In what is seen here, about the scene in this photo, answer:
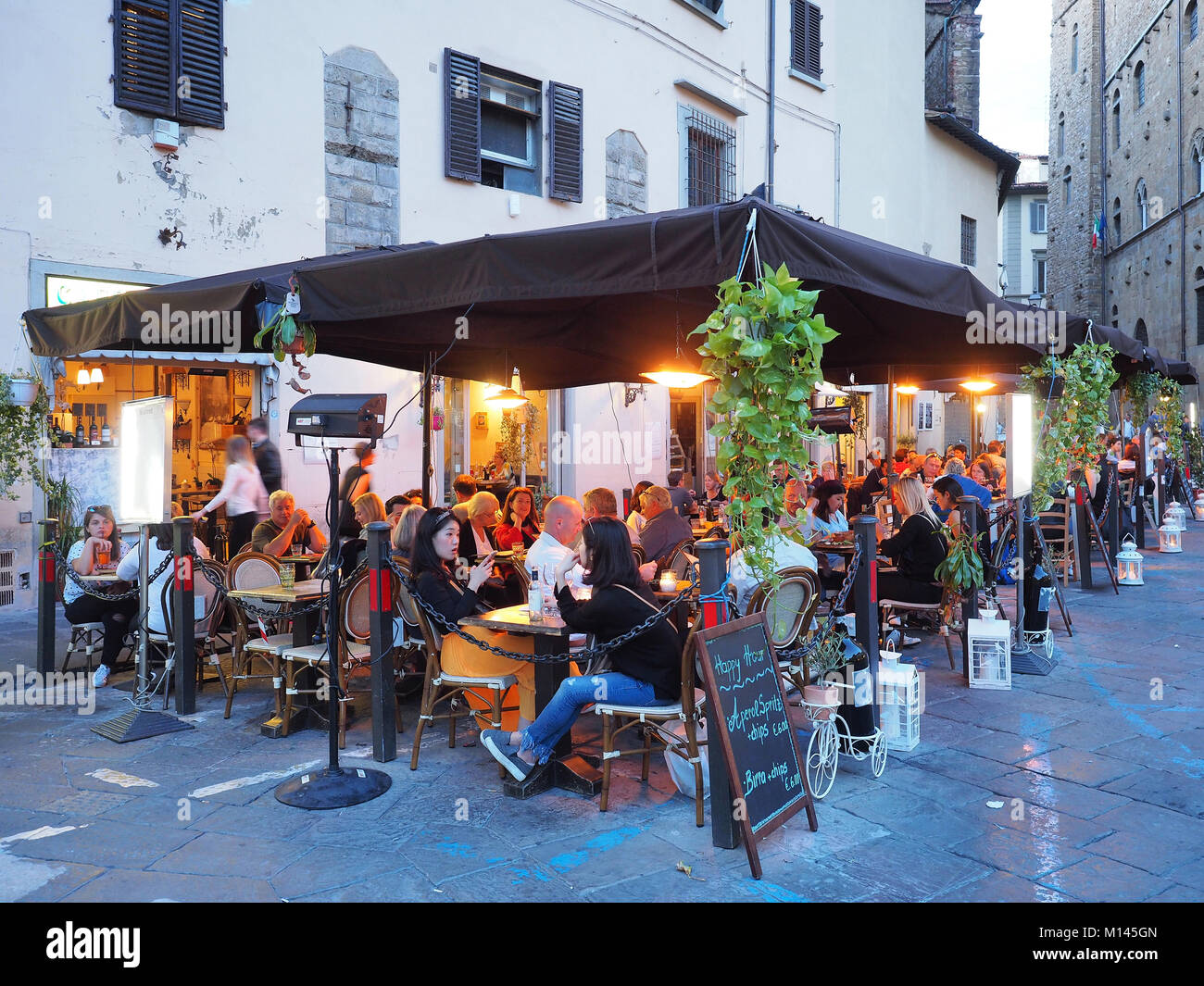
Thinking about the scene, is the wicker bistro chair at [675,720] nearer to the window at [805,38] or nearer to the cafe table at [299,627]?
the cafe table at [299,627]

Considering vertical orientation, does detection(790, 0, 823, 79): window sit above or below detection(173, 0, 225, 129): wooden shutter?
above

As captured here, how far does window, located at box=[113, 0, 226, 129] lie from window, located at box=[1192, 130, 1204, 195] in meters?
23.6

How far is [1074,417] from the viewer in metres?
8.05

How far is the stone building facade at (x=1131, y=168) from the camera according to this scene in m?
24.2

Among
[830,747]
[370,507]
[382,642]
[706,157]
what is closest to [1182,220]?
[706,157]

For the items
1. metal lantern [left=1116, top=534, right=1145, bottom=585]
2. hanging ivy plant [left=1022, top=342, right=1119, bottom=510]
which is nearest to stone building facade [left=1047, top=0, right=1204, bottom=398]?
metal lantern [left=1116, top=534, right=1145, bottom=585]

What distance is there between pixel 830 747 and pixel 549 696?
1.38 metres

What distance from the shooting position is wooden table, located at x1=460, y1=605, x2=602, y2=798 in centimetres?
441

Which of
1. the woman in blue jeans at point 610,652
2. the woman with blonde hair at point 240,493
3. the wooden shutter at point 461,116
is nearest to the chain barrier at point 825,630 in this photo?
the woman in blue jeans at point 610,652

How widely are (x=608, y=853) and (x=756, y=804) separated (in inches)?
24.0

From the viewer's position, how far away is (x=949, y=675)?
21.7 feet

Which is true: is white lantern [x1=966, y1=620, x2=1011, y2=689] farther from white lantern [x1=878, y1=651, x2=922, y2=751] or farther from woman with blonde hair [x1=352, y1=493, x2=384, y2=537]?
woman with blonde hair [x1=352, y1=493, x2=384, y2=537]

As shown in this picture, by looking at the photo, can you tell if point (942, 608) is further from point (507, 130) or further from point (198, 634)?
point (507, 130)

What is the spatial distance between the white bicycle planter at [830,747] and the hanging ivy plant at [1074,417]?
3.96 m
